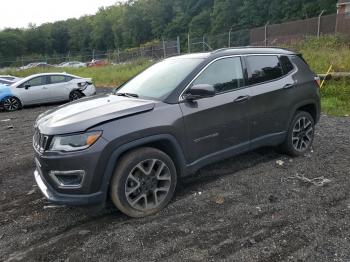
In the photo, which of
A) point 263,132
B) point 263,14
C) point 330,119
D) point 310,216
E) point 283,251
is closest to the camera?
point 283,251

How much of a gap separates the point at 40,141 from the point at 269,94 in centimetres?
311

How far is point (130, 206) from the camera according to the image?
418 centimetres

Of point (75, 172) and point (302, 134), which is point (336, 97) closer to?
point (302, 134)

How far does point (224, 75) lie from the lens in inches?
197

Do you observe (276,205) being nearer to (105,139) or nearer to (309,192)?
(309,192)

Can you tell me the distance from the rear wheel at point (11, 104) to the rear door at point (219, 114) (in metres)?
11.9

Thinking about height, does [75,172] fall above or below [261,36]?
below

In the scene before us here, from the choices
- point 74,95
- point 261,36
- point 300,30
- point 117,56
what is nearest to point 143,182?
point 74,95

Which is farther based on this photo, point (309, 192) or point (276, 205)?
point (309, 192)

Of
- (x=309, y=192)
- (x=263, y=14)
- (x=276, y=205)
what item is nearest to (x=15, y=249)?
(x=276, y=205)

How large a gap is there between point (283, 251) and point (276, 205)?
966mm

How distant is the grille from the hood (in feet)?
0.19

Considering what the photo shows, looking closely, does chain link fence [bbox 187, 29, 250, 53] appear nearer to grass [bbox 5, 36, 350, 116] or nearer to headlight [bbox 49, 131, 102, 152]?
grass [bbox 5, 36, 350, 116]

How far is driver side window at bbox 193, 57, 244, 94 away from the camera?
189 inches
